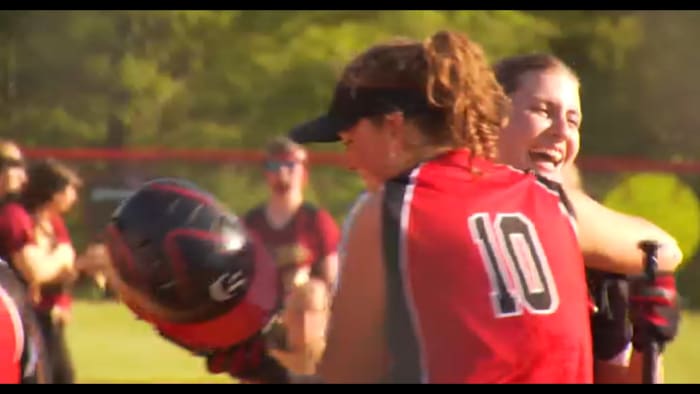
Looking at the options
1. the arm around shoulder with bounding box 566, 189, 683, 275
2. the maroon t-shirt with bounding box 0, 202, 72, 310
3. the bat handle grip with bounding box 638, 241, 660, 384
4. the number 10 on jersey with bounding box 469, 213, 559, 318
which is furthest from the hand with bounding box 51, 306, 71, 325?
the number 10 on jersey with bounding box 469, 213, 559, 318

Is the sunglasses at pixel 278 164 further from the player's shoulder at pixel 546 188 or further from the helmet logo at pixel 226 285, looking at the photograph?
the player's shoulder at pixel 546 188

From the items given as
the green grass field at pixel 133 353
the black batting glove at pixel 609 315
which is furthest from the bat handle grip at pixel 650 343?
the green grass field at pixel 133 353

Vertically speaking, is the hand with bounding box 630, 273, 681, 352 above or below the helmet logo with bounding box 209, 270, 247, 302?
below

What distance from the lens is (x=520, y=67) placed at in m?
3.74

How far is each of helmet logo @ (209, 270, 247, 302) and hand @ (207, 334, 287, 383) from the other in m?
0.12

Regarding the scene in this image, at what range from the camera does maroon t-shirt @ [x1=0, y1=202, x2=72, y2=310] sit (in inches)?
338

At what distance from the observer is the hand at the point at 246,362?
341 cm

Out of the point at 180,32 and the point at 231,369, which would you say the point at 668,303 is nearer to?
the point at 231,369

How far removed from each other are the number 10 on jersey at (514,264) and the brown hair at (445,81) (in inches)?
6.7

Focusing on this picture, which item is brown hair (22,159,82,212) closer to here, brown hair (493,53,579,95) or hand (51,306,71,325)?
hand (51,306,71,325)

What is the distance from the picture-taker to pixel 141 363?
42.3 ft

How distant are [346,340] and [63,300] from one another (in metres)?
6.18

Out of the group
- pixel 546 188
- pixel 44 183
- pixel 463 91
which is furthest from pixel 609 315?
pixel 44 183
